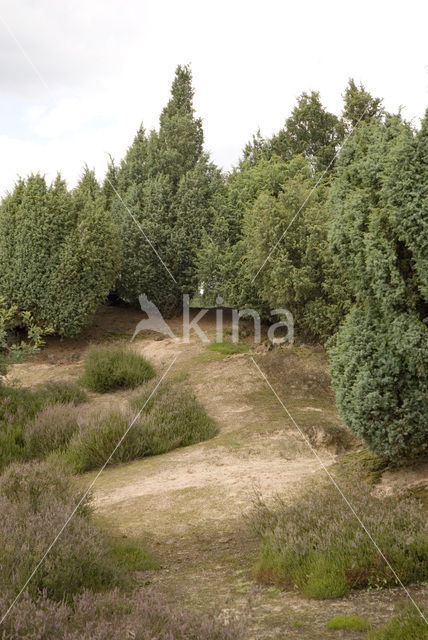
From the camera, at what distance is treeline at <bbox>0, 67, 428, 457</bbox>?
848 cm

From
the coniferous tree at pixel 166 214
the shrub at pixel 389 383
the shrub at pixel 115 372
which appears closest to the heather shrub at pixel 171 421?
the shrub at pixel 115 372

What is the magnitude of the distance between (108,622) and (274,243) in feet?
43.9

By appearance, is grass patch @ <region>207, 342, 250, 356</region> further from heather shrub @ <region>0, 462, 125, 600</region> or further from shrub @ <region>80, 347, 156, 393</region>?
heather shrub @ <region>0, 462, 125, 600</region>

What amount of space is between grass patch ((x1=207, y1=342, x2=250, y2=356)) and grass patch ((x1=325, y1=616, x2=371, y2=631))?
12.3m

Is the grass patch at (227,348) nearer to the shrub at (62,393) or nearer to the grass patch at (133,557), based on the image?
the shrub at (62,393)

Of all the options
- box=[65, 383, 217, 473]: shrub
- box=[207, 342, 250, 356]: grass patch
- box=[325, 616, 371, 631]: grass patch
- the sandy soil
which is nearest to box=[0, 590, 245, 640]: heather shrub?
the sandy soil

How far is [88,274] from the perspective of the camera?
19.2 metres

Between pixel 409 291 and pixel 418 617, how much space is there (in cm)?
472

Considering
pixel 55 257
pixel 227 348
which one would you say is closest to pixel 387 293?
pixel 227 348

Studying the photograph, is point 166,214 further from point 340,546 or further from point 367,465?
point 340,546

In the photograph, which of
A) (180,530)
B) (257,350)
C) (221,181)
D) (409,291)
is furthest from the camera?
(221,181)

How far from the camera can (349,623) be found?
16.1 feet

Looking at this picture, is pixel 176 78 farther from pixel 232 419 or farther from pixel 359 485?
pixel 359 485

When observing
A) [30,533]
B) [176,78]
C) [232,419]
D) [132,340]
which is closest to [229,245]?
[132,340]
